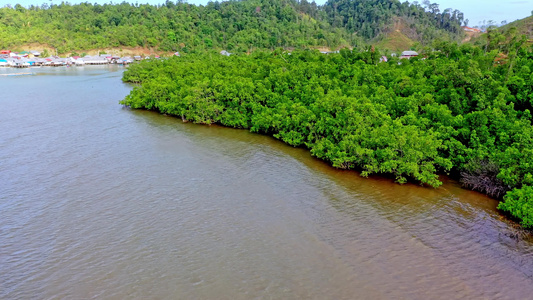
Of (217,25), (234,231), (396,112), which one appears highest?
(217,25)

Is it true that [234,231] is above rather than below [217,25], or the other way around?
below

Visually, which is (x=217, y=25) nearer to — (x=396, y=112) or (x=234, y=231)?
(x=396, y=112)

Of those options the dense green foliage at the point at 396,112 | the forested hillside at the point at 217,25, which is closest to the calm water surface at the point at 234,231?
the dense green foliage at the point at 396,112

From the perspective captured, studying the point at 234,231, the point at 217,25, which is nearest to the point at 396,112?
the point at 234,231

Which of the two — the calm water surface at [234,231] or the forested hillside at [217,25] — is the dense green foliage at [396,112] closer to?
the calm water surface at [234,231]

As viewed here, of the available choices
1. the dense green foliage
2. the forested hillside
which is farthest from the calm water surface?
the forested hillside

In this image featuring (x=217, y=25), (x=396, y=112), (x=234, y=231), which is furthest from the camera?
(x=217, y=25)

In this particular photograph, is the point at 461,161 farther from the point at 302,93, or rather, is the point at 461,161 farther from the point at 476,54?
the point at 476,54
